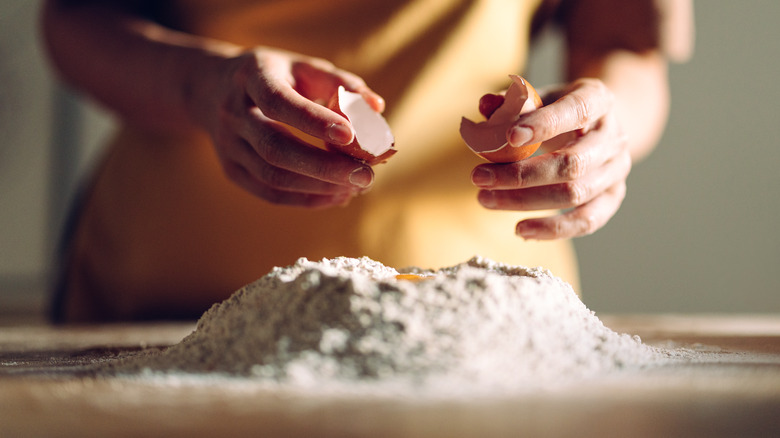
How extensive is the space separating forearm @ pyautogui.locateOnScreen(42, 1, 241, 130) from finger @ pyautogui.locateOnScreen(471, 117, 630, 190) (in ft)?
0.94

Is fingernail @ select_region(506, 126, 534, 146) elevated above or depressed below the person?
below

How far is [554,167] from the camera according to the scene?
1.65 feet

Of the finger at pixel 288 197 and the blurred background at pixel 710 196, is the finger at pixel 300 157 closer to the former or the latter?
the finger at pixel 288 197

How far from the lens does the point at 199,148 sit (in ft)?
2.60

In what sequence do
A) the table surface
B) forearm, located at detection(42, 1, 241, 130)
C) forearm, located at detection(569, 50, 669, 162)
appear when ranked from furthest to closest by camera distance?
1. forearm, located at detection(569, 50, 669, 162)
2. forearm, located at detection(42, 1, 241, 130)
3. the table surface

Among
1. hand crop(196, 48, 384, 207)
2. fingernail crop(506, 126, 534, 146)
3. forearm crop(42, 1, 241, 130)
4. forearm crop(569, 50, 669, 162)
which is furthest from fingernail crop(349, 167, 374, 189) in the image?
forearm crop(569, 50, 669, 162)

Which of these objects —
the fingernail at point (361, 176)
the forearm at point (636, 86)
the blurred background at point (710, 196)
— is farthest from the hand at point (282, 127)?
the blurred background at point (710, 196)

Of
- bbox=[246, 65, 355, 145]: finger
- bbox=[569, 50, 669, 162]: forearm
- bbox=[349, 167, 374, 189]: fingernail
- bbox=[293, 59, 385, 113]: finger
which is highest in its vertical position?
bbox=[569, 50, 669, 162]: forearm

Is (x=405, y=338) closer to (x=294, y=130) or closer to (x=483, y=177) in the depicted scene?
(x=483, y=177)

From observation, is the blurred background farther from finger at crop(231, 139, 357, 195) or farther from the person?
finger at crop(231, 139, 357, 195)

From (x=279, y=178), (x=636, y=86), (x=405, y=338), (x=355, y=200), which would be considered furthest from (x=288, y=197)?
(x=636, y=86)

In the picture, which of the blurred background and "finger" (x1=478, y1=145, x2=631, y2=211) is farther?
the blurred background

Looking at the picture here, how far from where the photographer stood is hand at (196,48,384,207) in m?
0.48

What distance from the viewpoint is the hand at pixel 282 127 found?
0.48m
